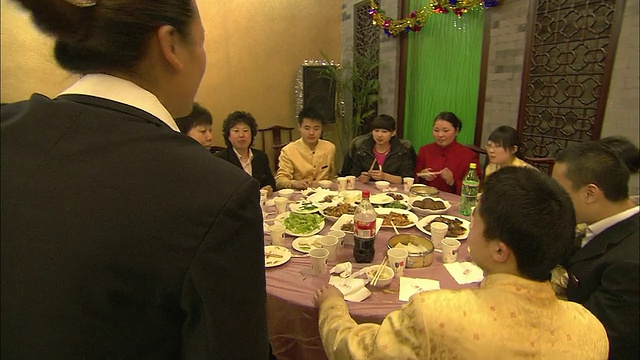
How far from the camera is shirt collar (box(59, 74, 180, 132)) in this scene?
0.49m

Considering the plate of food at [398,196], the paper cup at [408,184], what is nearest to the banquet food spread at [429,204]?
the plate of food at [398,196]

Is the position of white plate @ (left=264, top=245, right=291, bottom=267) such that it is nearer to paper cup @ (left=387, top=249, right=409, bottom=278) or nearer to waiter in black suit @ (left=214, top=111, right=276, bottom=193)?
paper cup @ (left=387, top=249, right=409, bottom=278)

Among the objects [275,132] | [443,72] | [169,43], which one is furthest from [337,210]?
[275,132]

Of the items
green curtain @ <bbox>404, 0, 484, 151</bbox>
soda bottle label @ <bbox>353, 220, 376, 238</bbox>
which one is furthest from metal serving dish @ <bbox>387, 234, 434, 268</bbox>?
green curtain @ <bbox>404, 0, 484, 151</bbox>

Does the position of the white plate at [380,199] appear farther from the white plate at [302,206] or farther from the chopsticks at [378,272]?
the chopsticks at [378,272]

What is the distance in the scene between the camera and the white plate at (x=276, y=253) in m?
1.46

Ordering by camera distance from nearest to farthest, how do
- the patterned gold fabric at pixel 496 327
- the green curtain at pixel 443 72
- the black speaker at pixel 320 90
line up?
the patterned gold fabric at pixel 496 327, the green curtain at pixel 443 72, the black speaker at pixel 320 90

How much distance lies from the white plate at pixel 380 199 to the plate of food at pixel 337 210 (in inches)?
6.0

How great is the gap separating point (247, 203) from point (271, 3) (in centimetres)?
470

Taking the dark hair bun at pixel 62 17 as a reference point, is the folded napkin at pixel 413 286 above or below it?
below

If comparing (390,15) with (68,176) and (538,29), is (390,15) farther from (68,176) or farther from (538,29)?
(68,176)

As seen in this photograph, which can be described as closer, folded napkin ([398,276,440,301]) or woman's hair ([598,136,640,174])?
folded napkin ([398,276,440,301])

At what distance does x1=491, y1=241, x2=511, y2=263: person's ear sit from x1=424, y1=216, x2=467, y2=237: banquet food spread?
812 millimetres

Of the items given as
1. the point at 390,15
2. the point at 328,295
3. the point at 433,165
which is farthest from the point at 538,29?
the point at 328,295
